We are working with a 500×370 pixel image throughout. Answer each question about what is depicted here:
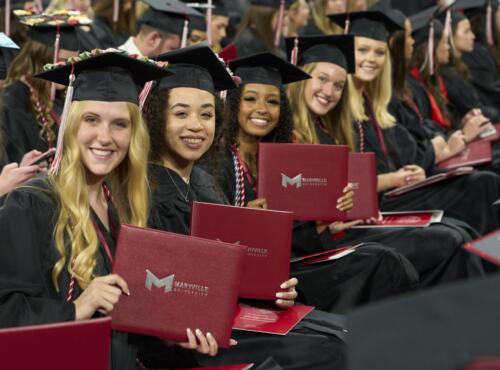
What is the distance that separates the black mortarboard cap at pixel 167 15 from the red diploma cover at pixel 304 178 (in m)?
2.28

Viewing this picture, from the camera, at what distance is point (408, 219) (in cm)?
472

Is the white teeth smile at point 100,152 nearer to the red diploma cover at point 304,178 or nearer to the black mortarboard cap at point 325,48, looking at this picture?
the red diploma cover at point 304,178

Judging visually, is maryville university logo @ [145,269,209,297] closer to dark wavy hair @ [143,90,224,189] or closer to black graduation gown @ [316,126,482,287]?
dark wavy hair @ [143,90,224,189]

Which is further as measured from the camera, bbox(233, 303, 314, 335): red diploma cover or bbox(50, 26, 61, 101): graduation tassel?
bbox(50, 26, 61, 101): graduation tassel

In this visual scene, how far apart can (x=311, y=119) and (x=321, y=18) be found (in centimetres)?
303

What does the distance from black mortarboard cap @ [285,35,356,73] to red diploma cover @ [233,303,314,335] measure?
174 cm

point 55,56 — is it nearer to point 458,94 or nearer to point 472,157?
point 472,157

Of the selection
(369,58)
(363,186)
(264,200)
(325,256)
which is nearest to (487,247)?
(264,200)

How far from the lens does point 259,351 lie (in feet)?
9.63

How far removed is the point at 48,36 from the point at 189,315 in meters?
2.43

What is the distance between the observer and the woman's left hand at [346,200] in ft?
12.6

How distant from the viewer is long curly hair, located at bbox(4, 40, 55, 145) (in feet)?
14.3

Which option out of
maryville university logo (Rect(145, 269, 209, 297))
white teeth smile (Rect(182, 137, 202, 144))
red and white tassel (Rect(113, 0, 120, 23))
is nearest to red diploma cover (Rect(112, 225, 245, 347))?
maryville university logo (Rect(145, 269, 209, 297))

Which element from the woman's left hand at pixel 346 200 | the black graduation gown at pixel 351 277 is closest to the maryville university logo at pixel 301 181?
the woman's left hand at pixel 346 200
